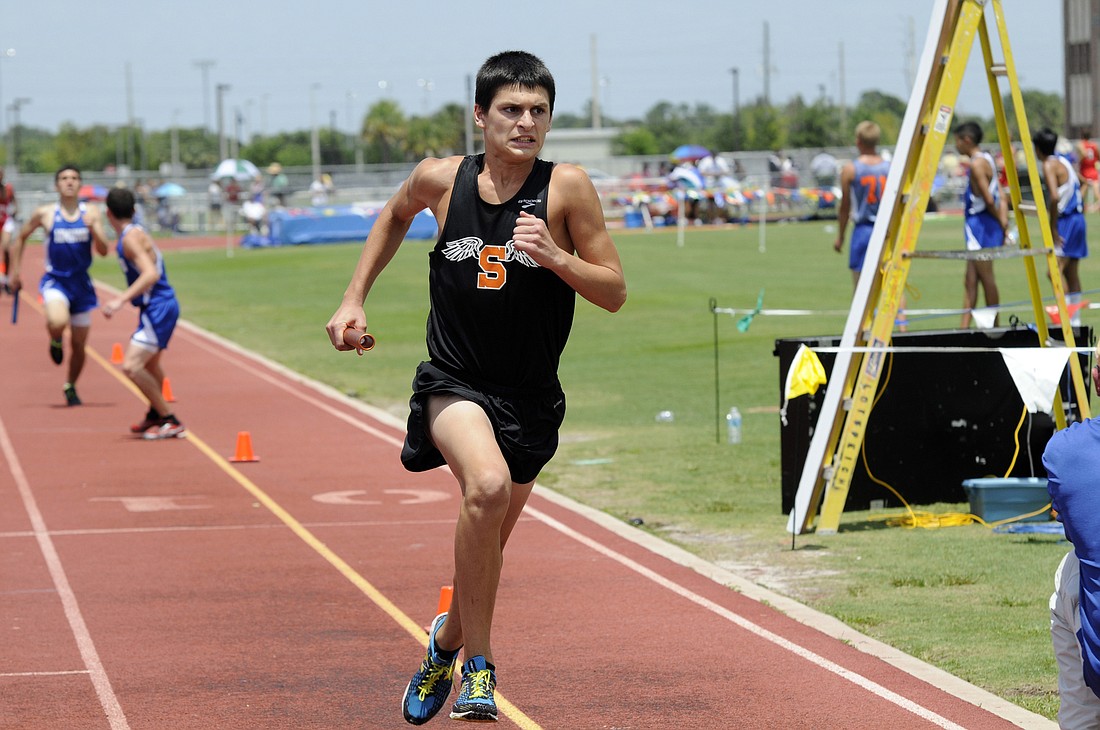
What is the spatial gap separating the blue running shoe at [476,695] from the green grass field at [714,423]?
81.4 inches

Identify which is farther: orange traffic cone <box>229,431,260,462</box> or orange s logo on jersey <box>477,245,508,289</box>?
orange traffic cone <box>229,431,260,462</box>

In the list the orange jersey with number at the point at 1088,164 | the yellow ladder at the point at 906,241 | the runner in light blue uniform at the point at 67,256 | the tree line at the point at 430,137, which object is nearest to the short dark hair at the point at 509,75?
the yellow ladder at the point at 906,241

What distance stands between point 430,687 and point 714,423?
28.5 feet

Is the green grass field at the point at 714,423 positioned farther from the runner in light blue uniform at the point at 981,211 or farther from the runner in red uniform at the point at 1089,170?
the runner in red uniform at the point at 1089,170

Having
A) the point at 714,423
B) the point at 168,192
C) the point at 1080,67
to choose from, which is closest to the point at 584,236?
the point at 714,423

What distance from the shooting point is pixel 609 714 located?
5.86 metres

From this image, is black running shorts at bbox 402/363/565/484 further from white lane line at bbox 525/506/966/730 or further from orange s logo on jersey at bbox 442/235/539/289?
white lane line at bbox 525/506/966/730

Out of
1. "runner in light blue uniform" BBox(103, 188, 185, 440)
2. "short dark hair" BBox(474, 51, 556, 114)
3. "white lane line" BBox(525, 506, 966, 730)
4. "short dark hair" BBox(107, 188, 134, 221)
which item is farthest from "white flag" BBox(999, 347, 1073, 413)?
"short dark hair" BBox(107, 188, 134, 221)

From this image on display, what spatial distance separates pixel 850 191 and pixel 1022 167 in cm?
2510

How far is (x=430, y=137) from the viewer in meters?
116

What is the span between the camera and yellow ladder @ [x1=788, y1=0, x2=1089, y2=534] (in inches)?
342

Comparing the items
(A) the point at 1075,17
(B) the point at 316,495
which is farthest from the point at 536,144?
(A) the point at 1075,17

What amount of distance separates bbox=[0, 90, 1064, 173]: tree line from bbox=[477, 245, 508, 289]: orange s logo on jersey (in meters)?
72.6

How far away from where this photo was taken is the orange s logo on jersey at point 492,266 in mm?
5102
